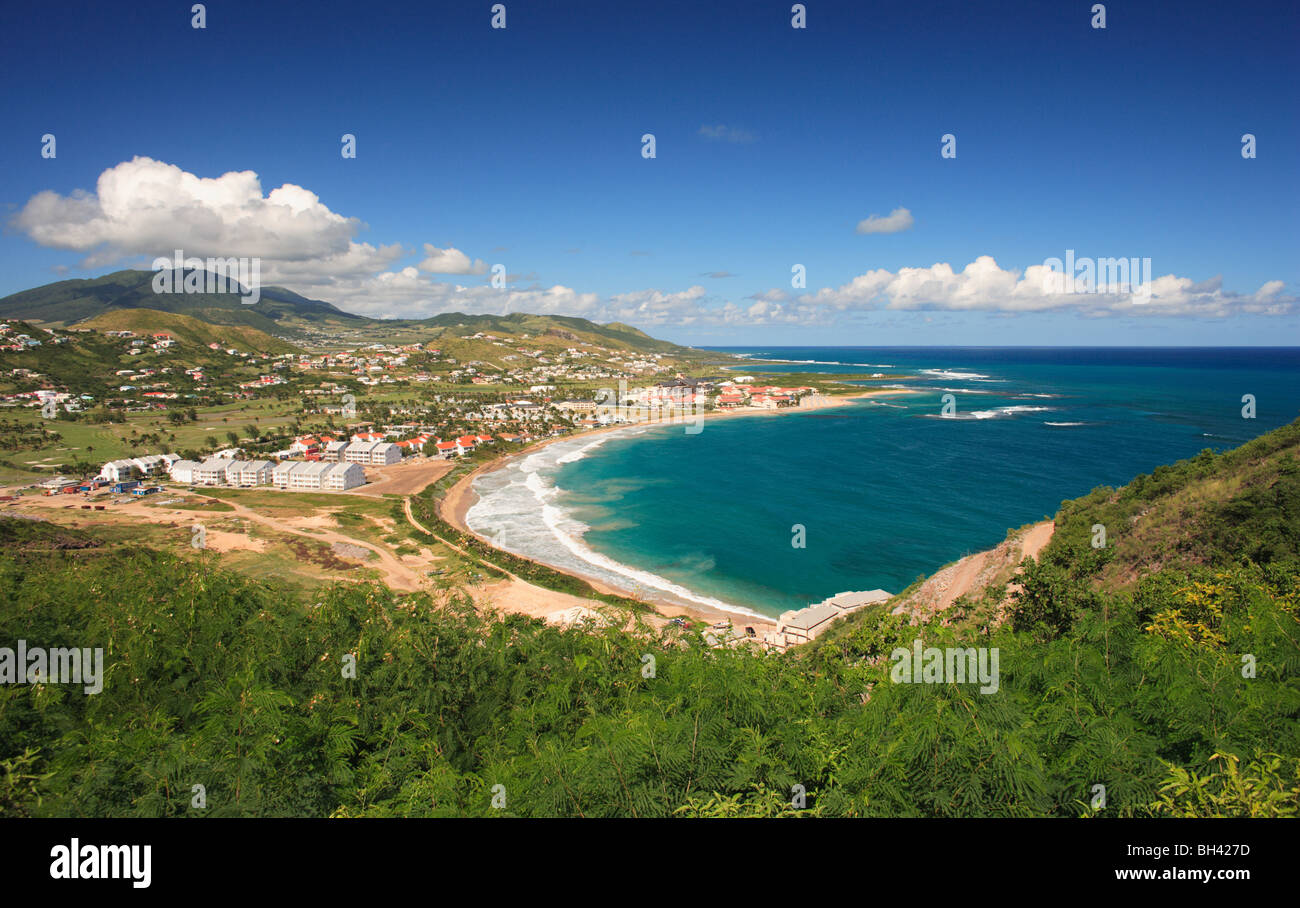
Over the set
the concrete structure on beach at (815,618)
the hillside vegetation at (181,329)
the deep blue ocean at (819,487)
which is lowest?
the concrete structure on beach at (815,618)

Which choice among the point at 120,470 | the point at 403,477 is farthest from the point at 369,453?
the point at 120,470

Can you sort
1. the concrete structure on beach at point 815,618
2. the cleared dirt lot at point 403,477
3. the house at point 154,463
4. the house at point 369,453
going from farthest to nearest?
the house at point 369,453 < the house at point 154,463 < the cleared dirt lot at point 403,477 < the concrete structure on beach at point 815,618

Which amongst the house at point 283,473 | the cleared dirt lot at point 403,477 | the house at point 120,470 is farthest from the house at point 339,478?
the house at point 120,470

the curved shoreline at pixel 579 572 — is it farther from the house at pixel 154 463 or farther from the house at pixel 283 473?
the house at pixel 154 463

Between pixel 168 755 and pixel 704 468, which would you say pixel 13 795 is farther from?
pixel 704 468

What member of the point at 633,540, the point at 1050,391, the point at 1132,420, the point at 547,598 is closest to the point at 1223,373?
the point at 1050,391

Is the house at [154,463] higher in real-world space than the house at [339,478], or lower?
higher

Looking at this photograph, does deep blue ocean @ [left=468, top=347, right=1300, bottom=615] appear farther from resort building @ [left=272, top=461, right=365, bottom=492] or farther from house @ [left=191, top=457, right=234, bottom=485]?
house @ [left=191, top=457, right=234, bottom=485]
